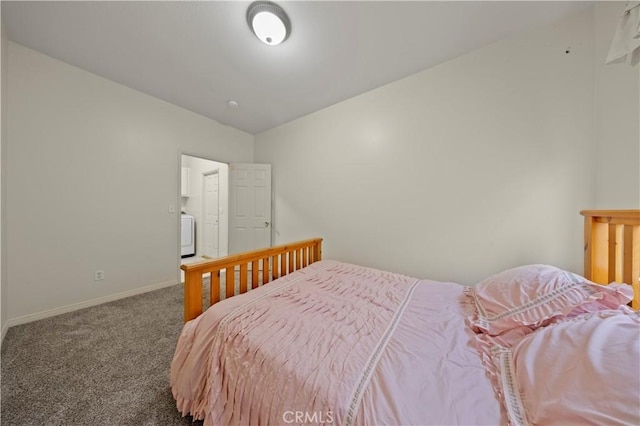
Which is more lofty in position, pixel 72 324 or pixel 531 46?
pixel 531 46

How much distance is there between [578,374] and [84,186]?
379cm

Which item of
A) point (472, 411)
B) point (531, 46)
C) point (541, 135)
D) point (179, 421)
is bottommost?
point (179, 421)

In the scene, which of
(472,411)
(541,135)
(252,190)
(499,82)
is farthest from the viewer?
(252,190)

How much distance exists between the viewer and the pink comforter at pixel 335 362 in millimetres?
649

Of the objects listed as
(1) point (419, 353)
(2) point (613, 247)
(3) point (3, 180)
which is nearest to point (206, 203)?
(3) point (3, 180)

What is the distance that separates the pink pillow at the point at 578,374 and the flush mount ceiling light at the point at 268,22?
240 cm

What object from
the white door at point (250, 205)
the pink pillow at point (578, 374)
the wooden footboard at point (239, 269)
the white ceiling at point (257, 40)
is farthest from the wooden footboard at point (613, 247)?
the white door at point (250, 205)

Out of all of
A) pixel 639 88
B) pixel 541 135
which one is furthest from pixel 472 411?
pixel 541 135

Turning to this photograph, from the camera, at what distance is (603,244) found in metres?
1.25

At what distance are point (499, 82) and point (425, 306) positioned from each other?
209cm

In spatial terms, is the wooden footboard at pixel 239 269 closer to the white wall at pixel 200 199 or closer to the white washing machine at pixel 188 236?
the white wall at pixel 200 199

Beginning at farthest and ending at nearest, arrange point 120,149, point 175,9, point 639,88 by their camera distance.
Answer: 1. point 120,149
2. point 175,9
3. point 639,88

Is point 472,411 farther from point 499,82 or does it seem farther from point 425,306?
point 499,82

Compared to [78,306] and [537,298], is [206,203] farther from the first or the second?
[537,298]
